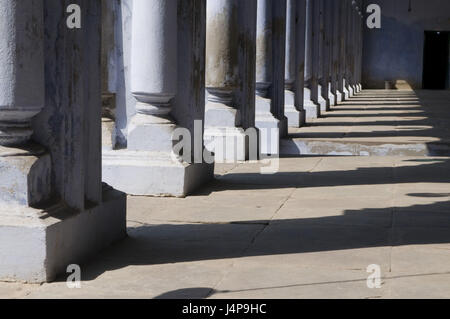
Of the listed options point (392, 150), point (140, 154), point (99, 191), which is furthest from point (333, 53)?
point (99, 191)

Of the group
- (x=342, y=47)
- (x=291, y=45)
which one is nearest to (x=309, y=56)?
(x=291, y=45)

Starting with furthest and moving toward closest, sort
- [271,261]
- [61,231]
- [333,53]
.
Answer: [333,53], [271,261], [61,231]

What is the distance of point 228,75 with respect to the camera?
807cm

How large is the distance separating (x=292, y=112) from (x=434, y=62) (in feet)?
100.0

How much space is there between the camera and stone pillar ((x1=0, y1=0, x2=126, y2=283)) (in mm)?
3527

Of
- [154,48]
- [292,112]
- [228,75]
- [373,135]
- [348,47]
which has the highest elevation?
[348,47]

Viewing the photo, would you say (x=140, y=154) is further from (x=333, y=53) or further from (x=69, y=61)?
(x=333, y=53)

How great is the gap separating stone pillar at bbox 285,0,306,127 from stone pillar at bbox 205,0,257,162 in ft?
13.8

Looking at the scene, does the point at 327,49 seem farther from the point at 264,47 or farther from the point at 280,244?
the point at 280,244

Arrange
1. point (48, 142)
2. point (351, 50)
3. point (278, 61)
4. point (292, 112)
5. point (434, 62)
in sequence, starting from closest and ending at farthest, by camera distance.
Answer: point (48, 142) → point (278, 61) → point (292, 112) → point (351, 50) → point (434, 62)

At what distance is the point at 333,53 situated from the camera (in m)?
21.7

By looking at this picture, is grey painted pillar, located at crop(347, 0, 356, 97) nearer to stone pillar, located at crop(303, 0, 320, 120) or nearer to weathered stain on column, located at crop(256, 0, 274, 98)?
stone pillar, located at crop(303, 0, 320, 120)
